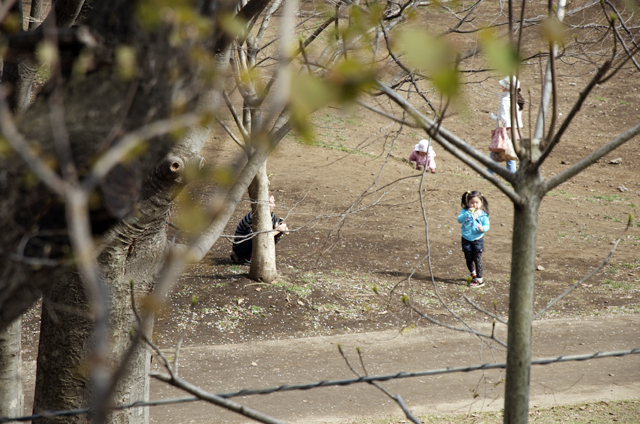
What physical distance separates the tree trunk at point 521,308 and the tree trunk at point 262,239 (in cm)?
652

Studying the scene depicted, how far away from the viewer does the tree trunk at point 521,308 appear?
191 cm

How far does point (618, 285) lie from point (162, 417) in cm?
722

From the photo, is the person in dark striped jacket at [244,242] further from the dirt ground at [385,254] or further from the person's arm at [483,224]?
the person's arm at [483,224]

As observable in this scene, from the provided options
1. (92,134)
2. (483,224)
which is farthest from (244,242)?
(92,134)

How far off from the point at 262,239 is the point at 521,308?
22.3 ft

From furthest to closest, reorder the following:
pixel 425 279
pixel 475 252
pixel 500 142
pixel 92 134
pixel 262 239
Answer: pixel 500 142 → pixel 425 279 → pixel 475 252 → pixel 262 239 → pixel 92 134

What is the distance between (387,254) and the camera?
33.9 feet

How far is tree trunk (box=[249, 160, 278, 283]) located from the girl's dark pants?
293cm

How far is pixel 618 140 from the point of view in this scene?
1.95 meters

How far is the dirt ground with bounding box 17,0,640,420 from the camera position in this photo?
24.8 feet

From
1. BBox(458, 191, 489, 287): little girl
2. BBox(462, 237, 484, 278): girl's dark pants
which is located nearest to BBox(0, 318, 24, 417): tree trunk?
BBox(458, 191, 489, 287): little girl

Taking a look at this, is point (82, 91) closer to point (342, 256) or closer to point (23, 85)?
point (23, 85)

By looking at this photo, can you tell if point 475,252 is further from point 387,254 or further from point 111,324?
point 111,324

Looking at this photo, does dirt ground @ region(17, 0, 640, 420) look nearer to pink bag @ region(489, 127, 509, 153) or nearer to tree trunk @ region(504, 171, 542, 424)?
pink bag @ region(489, 127, 509, 153)
